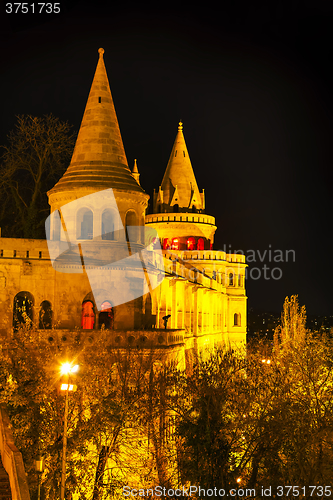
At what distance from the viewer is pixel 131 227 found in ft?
103

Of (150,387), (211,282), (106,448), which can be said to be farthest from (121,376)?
(211,282)

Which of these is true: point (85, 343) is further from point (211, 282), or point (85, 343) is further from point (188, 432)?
point (211, 282)

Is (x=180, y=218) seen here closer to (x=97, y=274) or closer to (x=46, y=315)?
(x=97, y=274)

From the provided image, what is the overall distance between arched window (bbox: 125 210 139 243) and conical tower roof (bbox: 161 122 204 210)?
2731 cm

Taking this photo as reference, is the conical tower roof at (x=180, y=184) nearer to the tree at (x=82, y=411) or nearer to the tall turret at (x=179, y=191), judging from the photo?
the tall turret at (x=179, y=191)

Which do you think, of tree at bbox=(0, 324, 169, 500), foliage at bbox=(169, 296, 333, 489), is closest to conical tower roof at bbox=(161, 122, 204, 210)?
foliage at bbox=(169, 296, 333, 489)

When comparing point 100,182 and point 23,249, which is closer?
point 23,249

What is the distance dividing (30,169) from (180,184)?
2144 centimetres

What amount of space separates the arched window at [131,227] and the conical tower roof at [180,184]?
27310mm

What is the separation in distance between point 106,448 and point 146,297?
30.2 feet

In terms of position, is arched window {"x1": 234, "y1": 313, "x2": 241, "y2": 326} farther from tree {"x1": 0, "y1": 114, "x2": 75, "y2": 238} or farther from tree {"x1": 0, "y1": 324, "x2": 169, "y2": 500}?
tree {"x1": 0, "y1": 324, "x2": 169, "y2": 500}

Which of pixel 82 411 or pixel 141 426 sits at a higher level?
pixel 82 411

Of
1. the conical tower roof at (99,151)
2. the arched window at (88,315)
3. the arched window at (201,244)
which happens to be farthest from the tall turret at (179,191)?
the arched window at (88,315)

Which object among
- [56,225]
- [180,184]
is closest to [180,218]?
[180,184]
